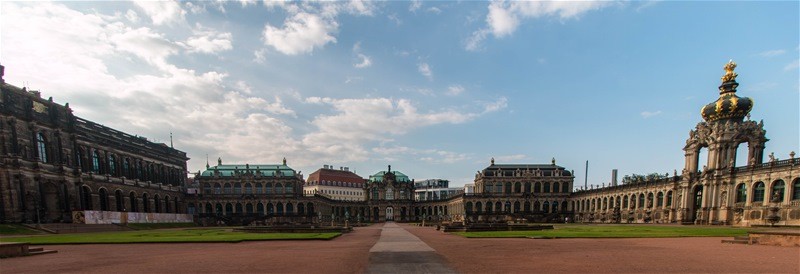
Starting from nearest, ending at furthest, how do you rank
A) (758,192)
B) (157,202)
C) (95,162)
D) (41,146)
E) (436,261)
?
(436,261)
(758,192)
(41,146)
(95,162)
(157,202)

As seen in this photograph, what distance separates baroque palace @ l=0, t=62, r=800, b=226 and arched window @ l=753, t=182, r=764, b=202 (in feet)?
0.50

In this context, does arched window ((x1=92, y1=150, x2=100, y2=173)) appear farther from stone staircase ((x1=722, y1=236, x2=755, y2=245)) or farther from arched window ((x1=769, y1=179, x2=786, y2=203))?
arched window ((x1=769, y1=179, x2=786, y2=203))

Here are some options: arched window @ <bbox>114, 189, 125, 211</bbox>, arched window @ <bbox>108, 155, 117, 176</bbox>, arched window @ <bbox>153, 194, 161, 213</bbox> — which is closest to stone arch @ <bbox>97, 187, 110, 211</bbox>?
arched window @ <bbox>114, 189, 125, 211</bbox>

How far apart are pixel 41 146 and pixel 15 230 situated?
17354 mm

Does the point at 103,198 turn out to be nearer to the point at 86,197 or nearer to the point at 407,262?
the point at 86,197

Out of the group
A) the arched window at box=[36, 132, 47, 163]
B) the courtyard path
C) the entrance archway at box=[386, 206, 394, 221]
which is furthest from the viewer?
the entrance archway at box=[386, 206, 394, 221]

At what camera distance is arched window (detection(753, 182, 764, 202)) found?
142 feet

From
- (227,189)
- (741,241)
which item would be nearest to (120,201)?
(227,189)

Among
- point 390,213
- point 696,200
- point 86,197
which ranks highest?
point 696,200

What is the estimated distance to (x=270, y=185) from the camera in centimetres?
9444

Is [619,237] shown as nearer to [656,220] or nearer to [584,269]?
[584,269]

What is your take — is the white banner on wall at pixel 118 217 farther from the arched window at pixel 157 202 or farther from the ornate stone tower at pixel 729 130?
the ornate stone tower at pixel 729 130

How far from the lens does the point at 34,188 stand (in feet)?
152

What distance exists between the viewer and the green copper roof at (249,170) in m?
94.4
